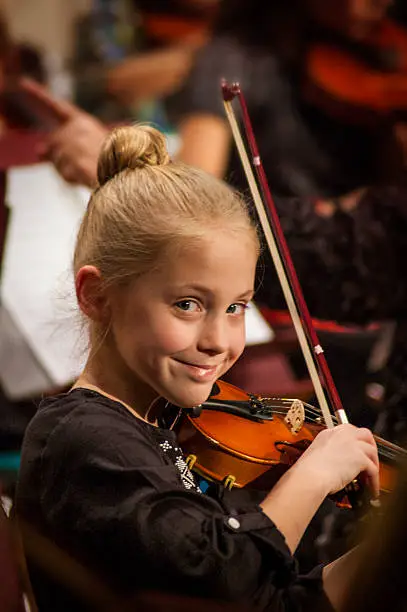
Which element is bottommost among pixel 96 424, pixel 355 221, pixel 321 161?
pixel 321 161

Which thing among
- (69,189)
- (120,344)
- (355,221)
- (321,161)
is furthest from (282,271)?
(321,161)

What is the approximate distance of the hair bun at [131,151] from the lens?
526 millimetres

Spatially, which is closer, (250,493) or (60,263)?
(250,493)

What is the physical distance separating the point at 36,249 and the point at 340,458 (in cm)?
53

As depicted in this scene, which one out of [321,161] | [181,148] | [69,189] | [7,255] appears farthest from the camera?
[321,161]

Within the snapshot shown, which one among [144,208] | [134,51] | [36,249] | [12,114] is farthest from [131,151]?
[134,51]

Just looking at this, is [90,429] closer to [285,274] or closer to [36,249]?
[285,274]

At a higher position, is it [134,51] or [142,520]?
[142,520]

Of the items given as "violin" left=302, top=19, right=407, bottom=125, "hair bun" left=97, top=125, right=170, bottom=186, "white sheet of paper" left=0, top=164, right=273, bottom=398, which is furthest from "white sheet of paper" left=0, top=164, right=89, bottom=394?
"violin" left=302, top=19, right=407, bottom=125

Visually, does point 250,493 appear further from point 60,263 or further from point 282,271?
point 60,263

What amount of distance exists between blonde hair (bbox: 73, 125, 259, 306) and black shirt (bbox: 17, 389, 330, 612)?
8 centimetres

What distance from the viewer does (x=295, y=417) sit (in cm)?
53

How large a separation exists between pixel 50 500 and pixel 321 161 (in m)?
0.95

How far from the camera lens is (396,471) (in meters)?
0.49
